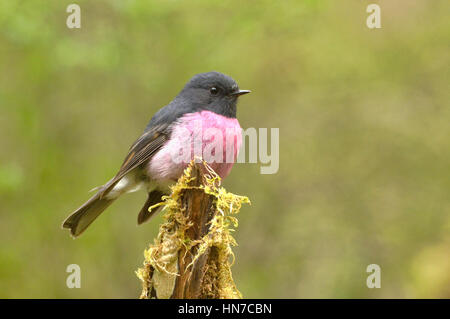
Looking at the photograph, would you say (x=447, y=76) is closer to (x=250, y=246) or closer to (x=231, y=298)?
(x=250, y=246)

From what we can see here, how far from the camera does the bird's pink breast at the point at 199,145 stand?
13.1 ft

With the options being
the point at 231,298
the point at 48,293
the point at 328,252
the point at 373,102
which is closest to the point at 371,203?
the point at 328,252

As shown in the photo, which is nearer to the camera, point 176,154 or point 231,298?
point 231,298

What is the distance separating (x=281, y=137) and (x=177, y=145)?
3.99 metres

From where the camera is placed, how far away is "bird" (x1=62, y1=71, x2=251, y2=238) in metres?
4.03

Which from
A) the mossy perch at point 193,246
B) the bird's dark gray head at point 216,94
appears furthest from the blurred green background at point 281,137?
the mossy perch at point 193,246

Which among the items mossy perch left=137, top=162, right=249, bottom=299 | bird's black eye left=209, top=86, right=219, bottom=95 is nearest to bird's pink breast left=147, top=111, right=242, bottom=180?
bird's black eye left=209, top=86, right=219, bottom=95

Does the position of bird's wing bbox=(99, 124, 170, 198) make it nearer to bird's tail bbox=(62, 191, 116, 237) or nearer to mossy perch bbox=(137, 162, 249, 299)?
bird's tail bbox=(62, 191, 116, 237)

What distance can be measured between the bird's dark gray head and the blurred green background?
2033 mm

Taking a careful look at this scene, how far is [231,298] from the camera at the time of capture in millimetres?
2941

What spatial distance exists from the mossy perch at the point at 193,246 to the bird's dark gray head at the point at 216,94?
4.20ft

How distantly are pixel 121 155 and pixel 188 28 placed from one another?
2.24 metres

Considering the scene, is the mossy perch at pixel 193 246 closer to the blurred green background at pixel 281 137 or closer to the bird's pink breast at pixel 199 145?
the bird's pink breast at pixel 199 145

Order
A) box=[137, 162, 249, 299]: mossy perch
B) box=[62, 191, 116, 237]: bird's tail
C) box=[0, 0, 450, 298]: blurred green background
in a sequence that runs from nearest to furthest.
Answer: box=[137, 162, 249, 299]: mossy perch < box=[62, 191, 116, 237]: bird's tail < box=[0, 0, 450, 298]: blurred green background
